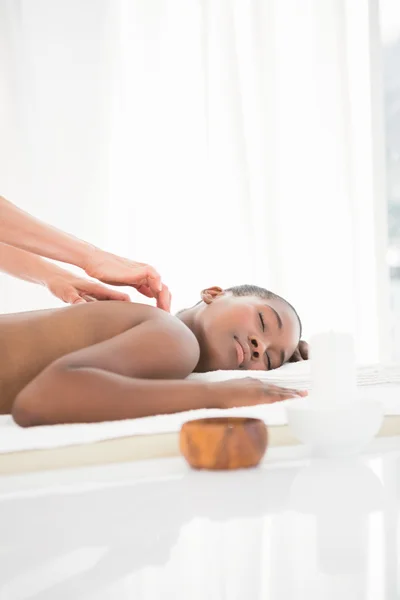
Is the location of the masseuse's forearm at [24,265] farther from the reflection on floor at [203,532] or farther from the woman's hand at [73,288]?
the reflection on floor at [203,532]

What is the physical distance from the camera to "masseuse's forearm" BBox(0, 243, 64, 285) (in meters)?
2.22

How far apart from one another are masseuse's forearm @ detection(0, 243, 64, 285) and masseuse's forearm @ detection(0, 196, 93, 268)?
0.26 ft

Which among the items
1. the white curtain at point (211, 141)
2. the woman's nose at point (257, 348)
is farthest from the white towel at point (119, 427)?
the white curtain at point (211, 141)

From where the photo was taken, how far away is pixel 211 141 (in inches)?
129

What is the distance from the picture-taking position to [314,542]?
25.6 inches

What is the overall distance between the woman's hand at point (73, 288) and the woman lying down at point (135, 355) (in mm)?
319

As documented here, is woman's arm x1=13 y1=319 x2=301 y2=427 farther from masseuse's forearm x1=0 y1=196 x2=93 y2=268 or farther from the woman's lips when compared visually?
masseuse's forearm x1=0 y1=196 x2=93 y2=268

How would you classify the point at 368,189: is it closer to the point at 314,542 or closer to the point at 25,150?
the point at 25,150

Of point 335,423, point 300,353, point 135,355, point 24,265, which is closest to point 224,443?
point 335,423

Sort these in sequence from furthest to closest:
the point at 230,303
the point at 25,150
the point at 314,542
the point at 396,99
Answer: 1. the point at 396,99
2. the point at 25,150
3. the point at 230,303
4. the point at 314,542

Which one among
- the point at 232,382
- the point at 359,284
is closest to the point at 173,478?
the point at 232,382

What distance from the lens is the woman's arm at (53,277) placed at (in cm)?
206

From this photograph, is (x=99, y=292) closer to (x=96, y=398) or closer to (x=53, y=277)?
(x=53, y=277)

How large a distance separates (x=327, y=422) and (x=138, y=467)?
267 mm
